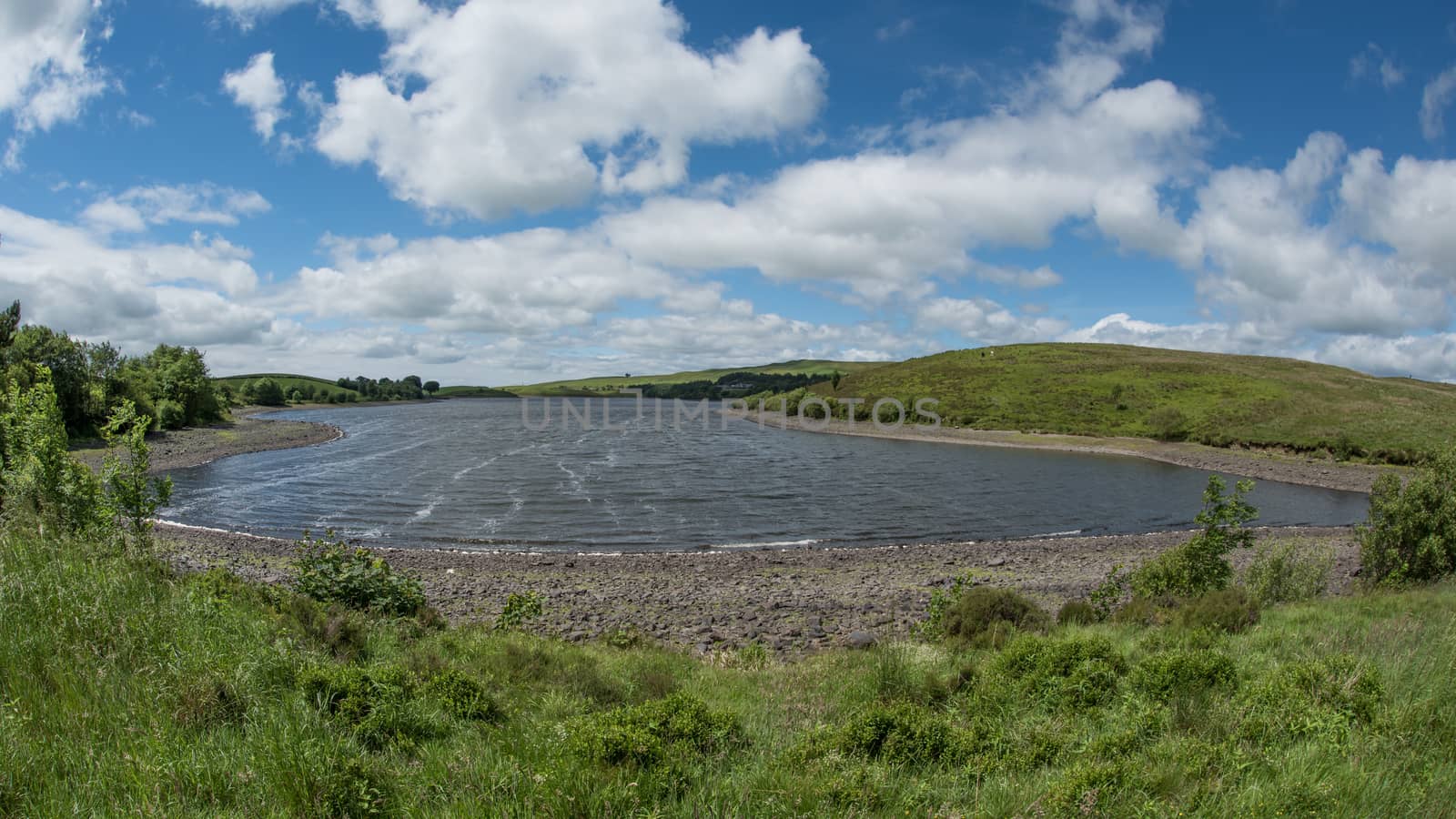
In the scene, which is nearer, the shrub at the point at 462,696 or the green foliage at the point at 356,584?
the shrub at the point at 462,696

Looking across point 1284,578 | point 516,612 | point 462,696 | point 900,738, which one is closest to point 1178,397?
point 1284,578

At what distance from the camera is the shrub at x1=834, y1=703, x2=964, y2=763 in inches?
234

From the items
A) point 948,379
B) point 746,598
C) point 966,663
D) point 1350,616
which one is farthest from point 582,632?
point 948,379

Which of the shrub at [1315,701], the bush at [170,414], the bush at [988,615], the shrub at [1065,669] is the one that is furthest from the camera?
the bush at [170,414]

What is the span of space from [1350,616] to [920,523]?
88.6ft

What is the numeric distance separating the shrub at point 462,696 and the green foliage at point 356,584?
6.95m

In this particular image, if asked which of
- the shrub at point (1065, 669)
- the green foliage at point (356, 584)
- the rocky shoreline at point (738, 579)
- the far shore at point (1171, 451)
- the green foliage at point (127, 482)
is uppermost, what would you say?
the green foliage at point (127, 482)

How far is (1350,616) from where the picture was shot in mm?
11188

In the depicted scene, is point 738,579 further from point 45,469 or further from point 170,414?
point 170,414

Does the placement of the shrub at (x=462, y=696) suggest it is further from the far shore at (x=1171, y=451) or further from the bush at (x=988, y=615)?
the far shore at (x=1171, y=451)

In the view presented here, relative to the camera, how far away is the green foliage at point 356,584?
13.6 m

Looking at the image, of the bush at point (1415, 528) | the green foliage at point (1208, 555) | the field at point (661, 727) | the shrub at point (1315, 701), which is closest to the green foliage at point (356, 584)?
the field at point (661, 727)

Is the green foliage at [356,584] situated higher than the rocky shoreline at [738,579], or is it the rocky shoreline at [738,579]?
the green foliage at [356,584]

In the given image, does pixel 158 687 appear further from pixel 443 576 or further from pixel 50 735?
pixel 443 576
